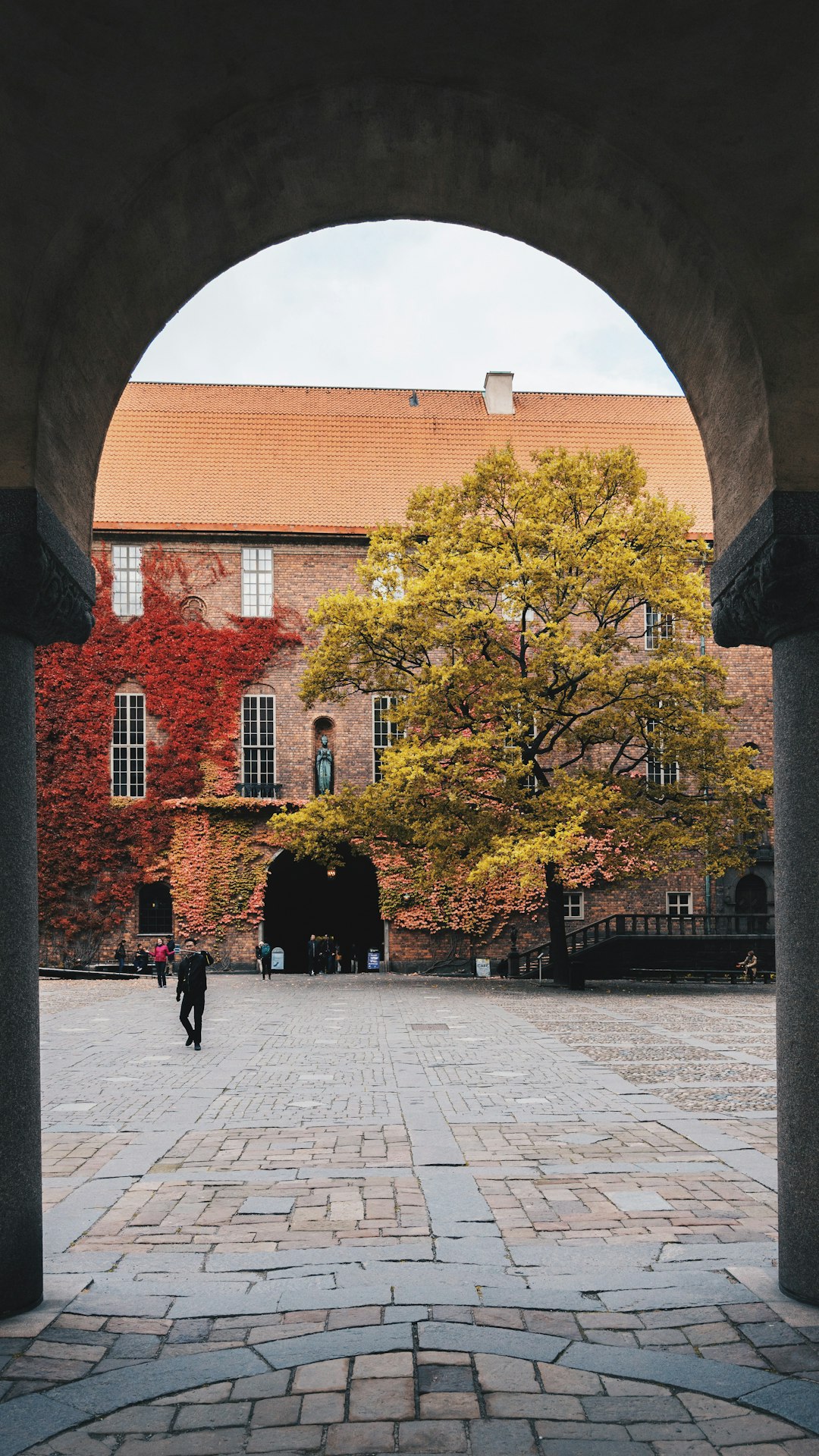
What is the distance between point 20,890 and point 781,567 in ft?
11.3

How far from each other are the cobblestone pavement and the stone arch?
11.3 feet

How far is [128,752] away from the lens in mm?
35938

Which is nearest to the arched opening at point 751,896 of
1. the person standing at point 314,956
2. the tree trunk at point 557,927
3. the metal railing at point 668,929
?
the metal railing at point 668,929

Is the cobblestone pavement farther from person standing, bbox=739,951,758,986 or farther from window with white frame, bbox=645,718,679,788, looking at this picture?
person standing, bbox=739,951,758,986

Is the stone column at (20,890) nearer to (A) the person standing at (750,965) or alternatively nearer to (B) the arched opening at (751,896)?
(A) the person standing at (750,965)

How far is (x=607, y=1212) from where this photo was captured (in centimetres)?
667

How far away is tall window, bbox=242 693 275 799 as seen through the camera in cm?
3619

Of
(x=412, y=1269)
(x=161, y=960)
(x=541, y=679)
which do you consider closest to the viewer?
(x=412, y=1269)

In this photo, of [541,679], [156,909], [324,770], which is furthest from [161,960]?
[541,679]

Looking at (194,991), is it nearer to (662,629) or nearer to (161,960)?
(161,960)

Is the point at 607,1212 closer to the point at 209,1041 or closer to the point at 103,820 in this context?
the point at 209,1041

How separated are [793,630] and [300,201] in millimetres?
3027

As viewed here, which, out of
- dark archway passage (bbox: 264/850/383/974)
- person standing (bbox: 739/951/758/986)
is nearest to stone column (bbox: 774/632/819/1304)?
person standing (bbox: 739/951/758/986)

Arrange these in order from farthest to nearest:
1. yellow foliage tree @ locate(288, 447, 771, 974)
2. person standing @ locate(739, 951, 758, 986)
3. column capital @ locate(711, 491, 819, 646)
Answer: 1. person standing @ locate(739, 951, 758, 986)
2. yellow foliage tree @ locate(288, 447, 771, 974)
3. column capital @ locate(711, 491, 819, 646)
